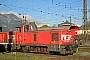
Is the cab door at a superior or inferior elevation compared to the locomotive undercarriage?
superior

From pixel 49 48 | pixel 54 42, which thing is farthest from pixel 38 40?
pixel 54 42

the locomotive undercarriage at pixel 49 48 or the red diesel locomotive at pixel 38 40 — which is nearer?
the locomotive undercarriage at pixel 49 48

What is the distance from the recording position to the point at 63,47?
20359 millimetres

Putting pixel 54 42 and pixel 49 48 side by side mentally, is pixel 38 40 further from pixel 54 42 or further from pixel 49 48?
pixel 54 42

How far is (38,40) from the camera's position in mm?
22672

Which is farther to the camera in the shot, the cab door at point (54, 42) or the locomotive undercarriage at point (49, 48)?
the cab door at point (54, 42)

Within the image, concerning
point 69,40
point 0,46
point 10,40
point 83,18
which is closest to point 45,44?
point 69,40

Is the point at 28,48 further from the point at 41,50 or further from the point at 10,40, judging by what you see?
the point at 10,40

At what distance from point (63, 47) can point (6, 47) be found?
29.1ft

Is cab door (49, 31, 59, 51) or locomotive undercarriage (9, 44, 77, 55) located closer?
locomotive undercarriage (9, 44, 77, 55)

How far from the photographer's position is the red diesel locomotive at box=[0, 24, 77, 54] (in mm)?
20794

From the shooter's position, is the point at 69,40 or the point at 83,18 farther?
the point at 83,18

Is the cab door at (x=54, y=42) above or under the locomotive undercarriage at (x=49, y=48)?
above

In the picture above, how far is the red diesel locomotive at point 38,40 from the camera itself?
20.8 metres
